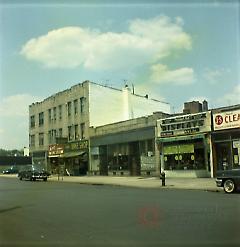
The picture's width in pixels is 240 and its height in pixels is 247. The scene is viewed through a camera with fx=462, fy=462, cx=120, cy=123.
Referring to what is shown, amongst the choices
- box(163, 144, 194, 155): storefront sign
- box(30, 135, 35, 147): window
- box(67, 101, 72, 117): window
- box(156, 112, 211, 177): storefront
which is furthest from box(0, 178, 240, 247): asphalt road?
box(30, 135, 35, 147): window

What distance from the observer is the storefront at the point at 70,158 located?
51625 millimetres

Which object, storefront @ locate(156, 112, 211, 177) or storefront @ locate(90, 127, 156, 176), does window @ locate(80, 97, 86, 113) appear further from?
storefront @ locate(156, 112, 211, 177)

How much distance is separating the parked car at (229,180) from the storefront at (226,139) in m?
9.65

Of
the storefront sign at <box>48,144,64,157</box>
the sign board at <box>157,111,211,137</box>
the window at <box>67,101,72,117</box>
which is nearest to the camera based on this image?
the sign board at <box>157,111,211,137</box>

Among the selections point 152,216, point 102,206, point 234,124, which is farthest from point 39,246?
point 234,124

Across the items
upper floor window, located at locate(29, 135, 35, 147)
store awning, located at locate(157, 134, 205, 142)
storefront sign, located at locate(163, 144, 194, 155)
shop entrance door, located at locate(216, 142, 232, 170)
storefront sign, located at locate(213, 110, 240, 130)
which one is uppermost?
upper floor window, located at locate(29, 135, 35, 147)

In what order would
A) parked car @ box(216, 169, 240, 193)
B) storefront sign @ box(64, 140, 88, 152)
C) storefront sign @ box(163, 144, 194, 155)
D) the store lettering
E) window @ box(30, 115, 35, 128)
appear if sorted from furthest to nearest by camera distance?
window @ box(30, 115, 35, 128)
storefront sign @ box(64, 140, 88, 152)
storefront sign @ box(163, 144, 194, 155)
the store lettering
parked car @ box(216, 169, 240, 193)

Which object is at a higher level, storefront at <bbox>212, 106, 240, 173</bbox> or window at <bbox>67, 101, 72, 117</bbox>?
window at <bbox>67, 101, 72, 117</bbox>

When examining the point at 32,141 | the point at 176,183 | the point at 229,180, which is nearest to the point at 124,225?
the point at 229,180

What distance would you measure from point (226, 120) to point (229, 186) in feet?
37.7

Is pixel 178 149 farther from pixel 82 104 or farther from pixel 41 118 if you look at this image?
pixel 41 118

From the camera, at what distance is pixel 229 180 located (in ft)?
72.9

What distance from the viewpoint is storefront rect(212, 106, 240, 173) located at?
32331 mm

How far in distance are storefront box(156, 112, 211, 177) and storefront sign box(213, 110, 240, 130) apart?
0.71m
